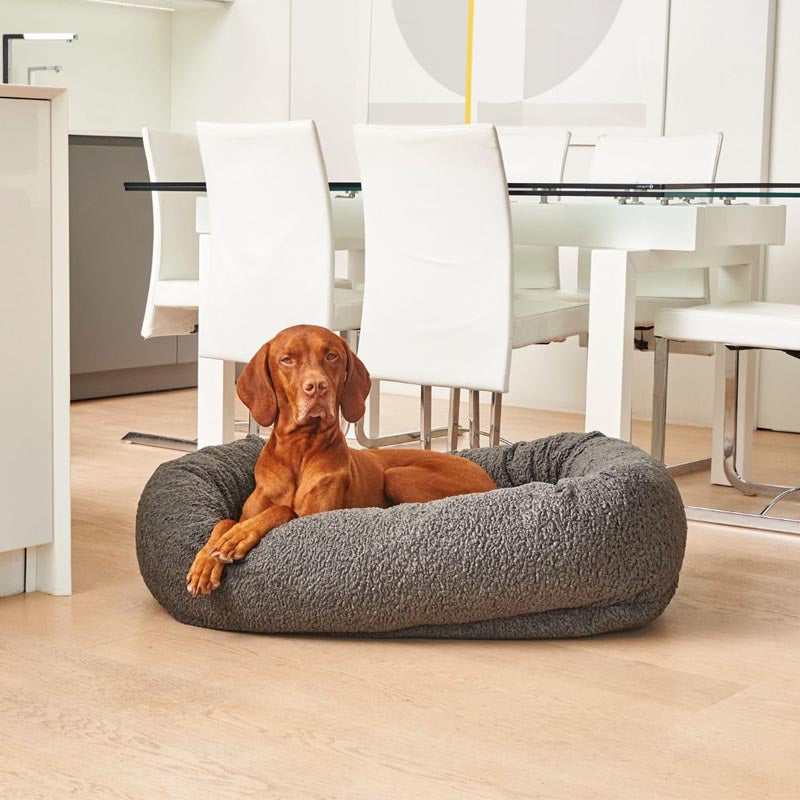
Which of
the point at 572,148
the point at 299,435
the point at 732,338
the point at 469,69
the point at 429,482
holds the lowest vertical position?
the point at 429,482

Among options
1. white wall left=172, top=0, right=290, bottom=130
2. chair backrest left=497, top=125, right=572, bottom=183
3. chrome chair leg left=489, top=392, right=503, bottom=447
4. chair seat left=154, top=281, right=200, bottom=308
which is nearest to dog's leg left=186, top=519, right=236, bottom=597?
chrome chair leg left=489, top=392, right=503, bottom=447

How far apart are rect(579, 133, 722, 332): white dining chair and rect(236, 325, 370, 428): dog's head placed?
161 cm

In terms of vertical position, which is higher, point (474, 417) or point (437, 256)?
point (437, 256)

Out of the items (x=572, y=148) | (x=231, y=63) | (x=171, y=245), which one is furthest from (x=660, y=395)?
(x=231, y=63)

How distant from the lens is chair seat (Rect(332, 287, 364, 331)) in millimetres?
3562

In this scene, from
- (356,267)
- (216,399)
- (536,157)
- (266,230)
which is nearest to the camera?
(266,230)

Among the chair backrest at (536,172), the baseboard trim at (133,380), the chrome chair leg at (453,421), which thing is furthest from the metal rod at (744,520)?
the baseboard trim at (133,380)

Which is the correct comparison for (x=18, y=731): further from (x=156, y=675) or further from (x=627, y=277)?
(x=627, y=277)

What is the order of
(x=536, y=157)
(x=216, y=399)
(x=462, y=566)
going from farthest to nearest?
(x=536, y=157), (x=216, y=399), (x=462, y=566)

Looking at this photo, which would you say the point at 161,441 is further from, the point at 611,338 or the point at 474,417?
the point at 611,338

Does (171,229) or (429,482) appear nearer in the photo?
(429,482)

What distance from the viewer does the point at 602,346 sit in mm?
3225

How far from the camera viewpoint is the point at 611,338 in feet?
10.5

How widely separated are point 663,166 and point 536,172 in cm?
44
